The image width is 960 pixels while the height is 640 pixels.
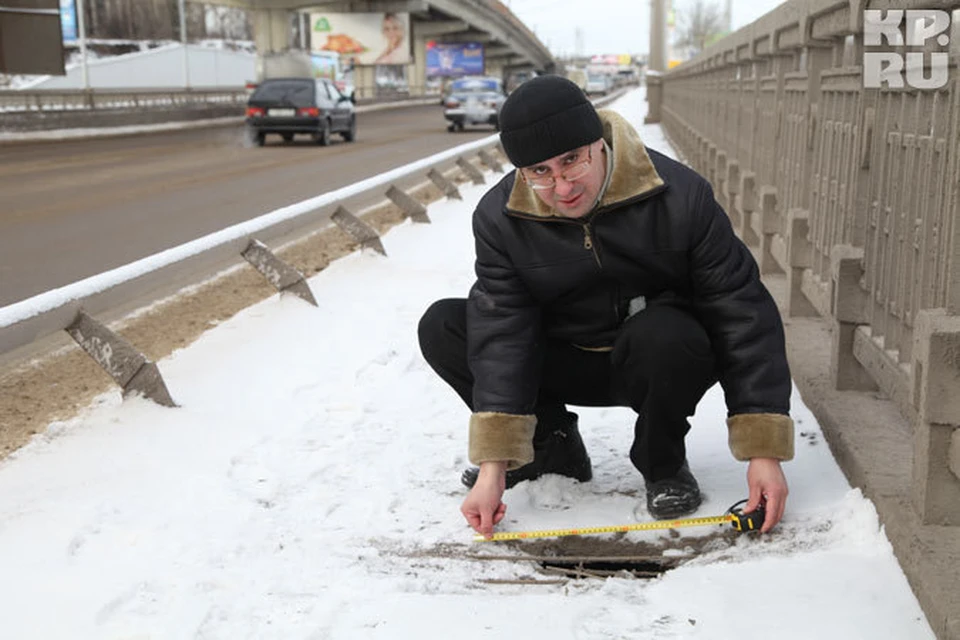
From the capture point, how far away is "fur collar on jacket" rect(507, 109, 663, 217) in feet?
9.18

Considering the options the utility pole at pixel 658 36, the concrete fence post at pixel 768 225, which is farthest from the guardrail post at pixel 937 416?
the utility pole at pixel 658 36

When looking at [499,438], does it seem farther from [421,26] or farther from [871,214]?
[421,26]

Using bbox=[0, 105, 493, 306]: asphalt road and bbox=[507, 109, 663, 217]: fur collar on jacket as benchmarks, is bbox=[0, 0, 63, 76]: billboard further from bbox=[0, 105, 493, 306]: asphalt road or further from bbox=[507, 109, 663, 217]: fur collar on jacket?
bbox=[507, 109, 663, 217]: fur collar on jacket

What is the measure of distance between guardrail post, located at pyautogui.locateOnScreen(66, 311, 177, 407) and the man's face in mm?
2063

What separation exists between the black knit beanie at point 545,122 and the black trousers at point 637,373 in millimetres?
549

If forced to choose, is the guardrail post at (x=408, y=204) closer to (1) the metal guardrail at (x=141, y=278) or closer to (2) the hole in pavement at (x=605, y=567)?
(1) the metal guardrail at (x=141, y=278)

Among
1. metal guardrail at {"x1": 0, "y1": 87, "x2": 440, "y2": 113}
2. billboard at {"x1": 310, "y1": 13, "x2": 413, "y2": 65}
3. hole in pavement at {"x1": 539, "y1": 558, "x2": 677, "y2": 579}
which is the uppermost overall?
billboard at {"x1": 310, "y1": 13, "x2": 413, "y2": 65}

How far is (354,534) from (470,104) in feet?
92.8

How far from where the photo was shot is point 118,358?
13.9 feet

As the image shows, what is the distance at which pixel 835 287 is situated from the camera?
11.7 ft

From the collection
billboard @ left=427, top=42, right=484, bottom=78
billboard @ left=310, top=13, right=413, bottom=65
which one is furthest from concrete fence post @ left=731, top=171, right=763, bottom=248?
billboard @ left=427, top=42, right=484, bottom=78

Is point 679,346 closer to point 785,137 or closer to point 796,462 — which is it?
point 796,462

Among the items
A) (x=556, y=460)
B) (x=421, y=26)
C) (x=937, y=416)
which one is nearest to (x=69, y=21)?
(x=421, y=26)

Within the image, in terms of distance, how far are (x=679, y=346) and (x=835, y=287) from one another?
94 cm
